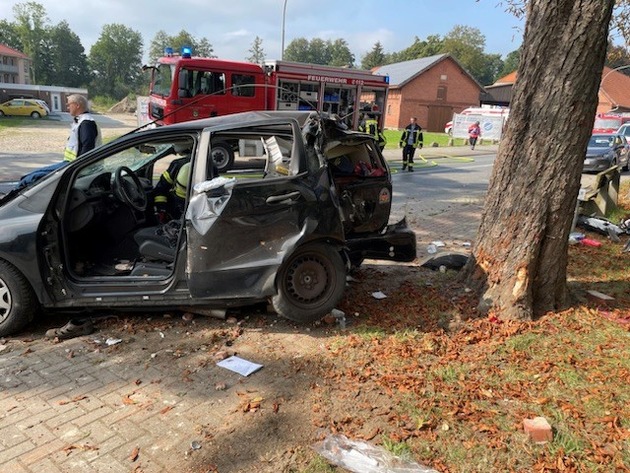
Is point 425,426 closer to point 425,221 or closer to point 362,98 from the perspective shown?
point 425,221

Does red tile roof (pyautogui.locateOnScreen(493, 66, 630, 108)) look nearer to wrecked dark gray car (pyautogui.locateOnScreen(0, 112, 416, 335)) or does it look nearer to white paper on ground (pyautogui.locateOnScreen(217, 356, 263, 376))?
wrecked dark gray car (pyautogui.locateOnScreen(0, 112, 416, 335))

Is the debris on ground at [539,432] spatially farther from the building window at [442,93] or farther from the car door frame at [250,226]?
the building window at [442,93]

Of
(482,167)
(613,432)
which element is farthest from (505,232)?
A: (482,167)

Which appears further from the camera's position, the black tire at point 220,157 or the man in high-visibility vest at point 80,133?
the man in high-visibility vest at point 80,133

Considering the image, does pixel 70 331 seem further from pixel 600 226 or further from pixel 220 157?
pixel 600 226

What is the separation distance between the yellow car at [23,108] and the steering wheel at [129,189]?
42165 millimetres

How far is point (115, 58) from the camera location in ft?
366

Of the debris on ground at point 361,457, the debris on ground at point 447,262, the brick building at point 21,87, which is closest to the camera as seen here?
the debris on ground at point 361,457

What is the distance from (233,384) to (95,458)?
0.96 meters

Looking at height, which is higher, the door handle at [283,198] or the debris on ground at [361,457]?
the door handle at [283,198]

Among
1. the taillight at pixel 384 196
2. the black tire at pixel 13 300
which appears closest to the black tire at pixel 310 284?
the taillight at pixel 384 196

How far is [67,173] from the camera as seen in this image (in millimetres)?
3910

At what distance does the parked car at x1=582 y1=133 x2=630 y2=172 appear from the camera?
631 inches

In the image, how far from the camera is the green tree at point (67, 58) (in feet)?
315
